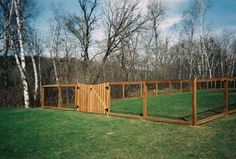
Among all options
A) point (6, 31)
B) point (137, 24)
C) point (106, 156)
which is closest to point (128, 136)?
point (106, 156)

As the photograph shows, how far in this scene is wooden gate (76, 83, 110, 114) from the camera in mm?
11539

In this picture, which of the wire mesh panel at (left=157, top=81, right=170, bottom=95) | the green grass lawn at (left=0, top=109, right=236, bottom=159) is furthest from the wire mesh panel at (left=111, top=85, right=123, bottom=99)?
the green grass lawn at (left=0, top=109, right=236, bottom=159)

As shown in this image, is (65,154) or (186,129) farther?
(186,129)

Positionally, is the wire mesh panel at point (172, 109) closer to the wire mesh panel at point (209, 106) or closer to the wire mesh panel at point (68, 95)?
the wire mesh panel at point (209, 106)

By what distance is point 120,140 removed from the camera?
20.9 ft

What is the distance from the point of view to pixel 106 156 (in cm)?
500

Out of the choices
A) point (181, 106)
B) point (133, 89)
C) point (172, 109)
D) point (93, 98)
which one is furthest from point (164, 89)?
point (93, 98)

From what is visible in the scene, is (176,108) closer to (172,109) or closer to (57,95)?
(172,109)

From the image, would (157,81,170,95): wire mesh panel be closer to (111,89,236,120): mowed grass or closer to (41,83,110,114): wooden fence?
(111,89,236,120): mowed grass

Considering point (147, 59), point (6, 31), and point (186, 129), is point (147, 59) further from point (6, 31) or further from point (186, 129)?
point (186, 129)

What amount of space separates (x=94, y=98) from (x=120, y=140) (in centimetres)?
601

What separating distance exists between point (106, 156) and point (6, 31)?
51.8 feet

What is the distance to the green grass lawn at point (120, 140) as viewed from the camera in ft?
16.8

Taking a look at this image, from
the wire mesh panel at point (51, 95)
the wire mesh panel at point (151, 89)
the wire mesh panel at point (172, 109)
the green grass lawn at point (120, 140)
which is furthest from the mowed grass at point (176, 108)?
the wire mesh panel at point (51, 95)
